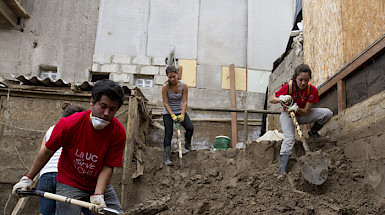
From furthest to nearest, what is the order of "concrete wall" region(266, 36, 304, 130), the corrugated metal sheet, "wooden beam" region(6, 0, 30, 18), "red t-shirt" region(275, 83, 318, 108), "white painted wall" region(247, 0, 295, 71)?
"white painted wall" region(247, 0, 295, 71) → "wooden beam" region(6, 0, 30, 18) → "concrete wall" region(266, 36, 304, 130) → the corrugated metal sheet → "red t-shirt" region(275, 83, 318, 108)

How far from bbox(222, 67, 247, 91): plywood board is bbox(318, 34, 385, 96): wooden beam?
3534 millimetres

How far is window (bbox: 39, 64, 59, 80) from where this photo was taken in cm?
885

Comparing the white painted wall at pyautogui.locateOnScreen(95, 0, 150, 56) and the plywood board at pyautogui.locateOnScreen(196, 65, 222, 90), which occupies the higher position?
the white painted wall at pyautogui.locateOnScreen(95, 0, 150, 56)

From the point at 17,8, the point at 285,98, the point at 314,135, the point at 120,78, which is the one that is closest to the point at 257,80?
the point at 120,78

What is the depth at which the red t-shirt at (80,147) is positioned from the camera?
2.56 metres

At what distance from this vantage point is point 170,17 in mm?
9375

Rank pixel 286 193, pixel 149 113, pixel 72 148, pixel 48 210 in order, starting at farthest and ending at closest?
pixel 149 113, pixel 286 193, pixel 48 210, pixel 72 148

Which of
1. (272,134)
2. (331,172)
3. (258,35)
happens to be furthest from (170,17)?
(331,172)

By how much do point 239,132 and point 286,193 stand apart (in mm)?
4785

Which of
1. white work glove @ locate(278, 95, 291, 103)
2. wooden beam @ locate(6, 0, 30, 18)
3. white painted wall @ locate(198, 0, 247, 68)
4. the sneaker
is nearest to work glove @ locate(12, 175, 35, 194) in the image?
white work glove @ locate(278, 95, 291, 103)

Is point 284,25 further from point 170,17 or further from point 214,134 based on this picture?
point 214,134

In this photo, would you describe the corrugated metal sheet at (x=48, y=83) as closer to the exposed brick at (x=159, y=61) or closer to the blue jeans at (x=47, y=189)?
the blue jeans at (x=47, y=189)

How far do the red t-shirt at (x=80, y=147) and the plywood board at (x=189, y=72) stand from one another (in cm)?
616

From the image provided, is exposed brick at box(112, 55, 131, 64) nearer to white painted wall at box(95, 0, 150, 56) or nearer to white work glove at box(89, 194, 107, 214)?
white painted wall at box(95, 0, 150, 56)
